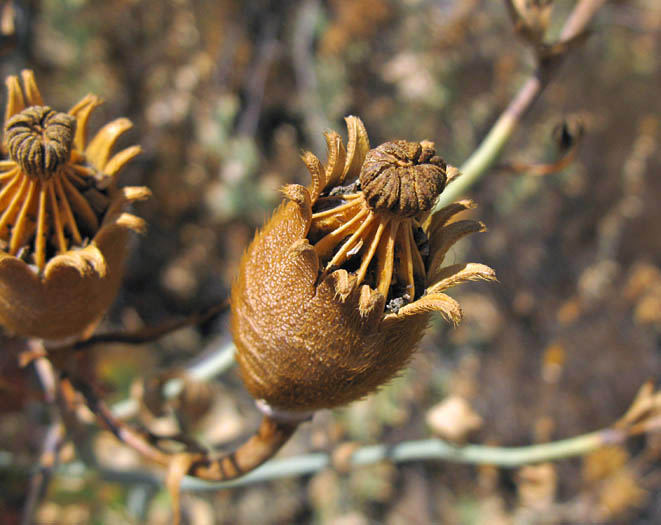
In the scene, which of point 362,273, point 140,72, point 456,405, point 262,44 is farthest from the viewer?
point 262,44

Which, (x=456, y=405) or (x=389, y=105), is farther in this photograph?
(x=389, y=105)

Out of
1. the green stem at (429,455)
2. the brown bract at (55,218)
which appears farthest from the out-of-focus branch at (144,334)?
the green stem at (429,455)

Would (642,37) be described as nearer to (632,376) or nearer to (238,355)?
(632,376)

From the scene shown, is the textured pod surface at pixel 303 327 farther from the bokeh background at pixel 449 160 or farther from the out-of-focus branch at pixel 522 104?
the bokeh background at pixel 449 160

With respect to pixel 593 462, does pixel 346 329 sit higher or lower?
higher

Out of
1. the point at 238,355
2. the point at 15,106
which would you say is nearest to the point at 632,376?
the point at 238,355

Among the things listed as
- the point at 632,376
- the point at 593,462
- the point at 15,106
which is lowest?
the point at 593,462

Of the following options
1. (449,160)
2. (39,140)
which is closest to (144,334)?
(39,140)
